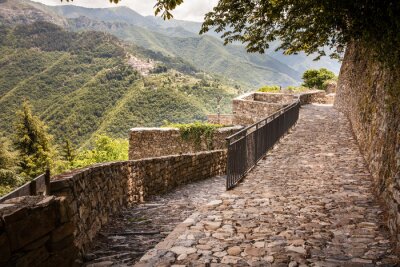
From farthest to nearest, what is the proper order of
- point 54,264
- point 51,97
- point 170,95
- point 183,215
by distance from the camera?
1. point 51,97
2. point 170,95
3. point 183,215
4. point 54,264

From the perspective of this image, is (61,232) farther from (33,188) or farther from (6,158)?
(6,158)

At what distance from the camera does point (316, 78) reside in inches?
1399

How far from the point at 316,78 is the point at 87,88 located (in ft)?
243

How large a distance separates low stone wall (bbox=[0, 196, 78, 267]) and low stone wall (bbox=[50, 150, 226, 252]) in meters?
1.57

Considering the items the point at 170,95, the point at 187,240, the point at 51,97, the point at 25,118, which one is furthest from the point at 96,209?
the point at 51,97

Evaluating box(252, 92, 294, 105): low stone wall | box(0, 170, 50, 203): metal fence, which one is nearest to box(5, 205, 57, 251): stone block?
box(0, 170, 50, 203): metal fence

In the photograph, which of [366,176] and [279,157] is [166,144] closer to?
[279,157]

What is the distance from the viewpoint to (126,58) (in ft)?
384

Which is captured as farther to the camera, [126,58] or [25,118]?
[126,58]

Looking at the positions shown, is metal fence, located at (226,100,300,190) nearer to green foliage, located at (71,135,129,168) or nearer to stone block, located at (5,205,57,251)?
stone block, located at (5,205,57,251)

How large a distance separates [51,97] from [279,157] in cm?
9731

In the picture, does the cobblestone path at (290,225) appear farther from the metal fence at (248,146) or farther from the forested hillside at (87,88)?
the forested hillside at (87,88)

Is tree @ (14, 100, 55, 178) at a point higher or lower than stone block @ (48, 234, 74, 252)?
lower

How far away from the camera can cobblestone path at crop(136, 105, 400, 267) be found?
3727 mm
